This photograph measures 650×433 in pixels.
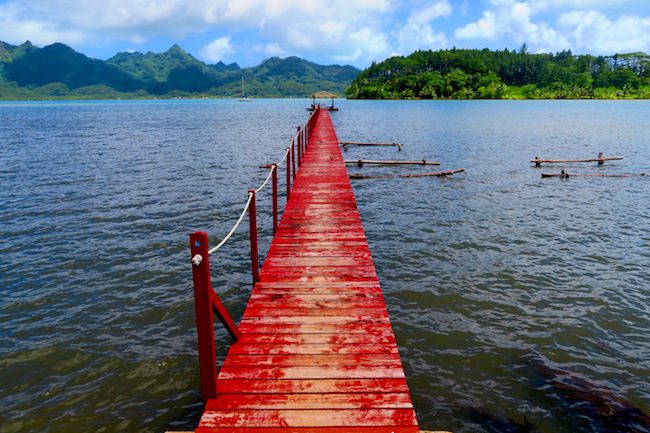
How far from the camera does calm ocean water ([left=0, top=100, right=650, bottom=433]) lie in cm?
642

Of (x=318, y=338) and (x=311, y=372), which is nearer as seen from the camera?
(x=311, y=372)

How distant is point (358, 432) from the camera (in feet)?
12.9

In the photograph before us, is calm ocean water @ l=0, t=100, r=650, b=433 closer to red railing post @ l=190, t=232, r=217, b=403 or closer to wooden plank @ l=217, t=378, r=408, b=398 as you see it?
wooden plank @ l=217, t=378, r=408, b=398

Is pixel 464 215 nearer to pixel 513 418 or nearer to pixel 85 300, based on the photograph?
pixel 513 418

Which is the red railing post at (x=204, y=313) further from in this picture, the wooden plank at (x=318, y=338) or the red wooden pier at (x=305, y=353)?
the wooden plank at (x=318, y=338)

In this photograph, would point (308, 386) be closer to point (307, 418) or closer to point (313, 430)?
point (307, 418)

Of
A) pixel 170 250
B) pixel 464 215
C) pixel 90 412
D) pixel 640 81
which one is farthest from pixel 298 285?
pixel 640 81

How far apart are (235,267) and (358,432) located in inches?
326

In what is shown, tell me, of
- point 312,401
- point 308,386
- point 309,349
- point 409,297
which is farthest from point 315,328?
point 409,297

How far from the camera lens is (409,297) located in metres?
9.91

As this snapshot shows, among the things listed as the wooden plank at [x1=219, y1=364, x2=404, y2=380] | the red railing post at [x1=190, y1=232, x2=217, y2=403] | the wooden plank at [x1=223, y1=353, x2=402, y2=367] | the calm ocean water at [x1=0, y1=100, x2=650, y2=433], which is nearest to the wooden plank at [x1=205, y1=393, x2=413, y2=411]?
the red railing post at [x1=190, y1=232, x2=217, y2=403]

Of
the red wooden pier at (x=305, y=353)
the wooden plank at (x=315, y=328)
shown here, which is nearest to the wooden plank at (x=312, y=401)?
the red wooden pier at (x=305, y=353)

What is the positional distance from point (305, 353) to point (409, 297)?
5287 mm

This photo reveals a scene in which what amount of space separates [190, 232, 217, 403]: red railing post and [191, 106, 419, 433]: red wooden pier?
0.01m
